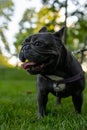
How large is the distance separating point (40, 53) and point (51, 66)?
1.05 feet

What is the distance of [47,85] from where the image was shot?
5141mm

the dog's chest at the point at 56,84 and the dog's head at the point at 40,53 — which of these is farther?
the dog's chest at the point at 56,84

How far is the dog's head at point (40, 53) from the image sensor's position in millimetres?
4590

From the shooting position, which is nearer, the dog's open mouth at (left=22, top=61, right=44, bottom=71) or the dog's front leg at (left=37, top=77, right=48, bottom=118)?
the dog's open mouth at (left=22, top=61, right=44, bottom=71)

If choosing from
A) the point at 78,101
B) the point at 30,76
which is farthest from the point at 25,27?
the point at 78,101

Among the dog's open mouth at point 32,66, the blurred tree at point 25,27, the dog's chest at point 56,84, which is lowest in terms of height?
the blurred tree at point 25,27

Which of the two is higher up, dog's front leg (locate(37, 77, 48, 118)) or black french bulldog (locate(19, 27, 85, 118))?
black french bulldog (locate(19, 27, 85, 118))

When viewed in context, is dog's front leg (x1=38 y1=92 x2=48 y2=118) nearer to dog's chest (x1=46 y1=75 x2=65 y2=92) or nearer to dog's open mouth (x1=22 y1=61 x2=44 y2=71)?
dog's chest (x1=46 y1=75 x2=65 y2=92)

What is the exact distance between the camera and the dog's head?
4.59m

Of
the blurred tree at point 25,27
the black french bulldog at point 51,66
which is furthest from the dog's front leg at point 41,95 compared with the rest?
the blurred tree at point 25,27

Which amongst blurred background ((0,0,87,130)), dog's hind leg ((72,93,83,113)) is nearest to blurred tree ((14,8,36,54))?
blurred background ((0,0,87,130))

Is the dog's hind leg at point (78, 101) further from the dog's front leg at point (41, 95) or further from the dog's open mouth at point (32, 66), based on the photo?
the dog's open mouth at point (32, 66)

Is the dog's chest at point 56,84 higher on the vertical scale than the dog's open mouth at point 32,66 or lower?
lower

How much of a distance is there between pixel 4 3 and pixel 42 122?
126 feet
